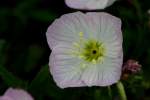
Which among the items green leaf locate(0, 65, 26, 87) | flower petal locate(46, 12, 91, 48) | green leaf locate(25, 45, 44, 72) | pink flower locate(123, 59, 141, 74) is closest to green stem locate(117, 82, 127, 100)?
pink flower locate(123, 59, 141, 74)

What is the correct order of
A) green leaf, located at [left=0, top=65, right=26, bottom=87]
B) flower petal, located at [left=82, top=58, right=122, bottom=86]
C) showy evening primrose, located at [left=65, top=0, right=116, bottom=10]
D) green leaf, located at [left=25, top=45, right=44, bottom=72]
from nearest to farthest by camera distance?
flower petal, located at [left=82, top=58, right=122, bottom=86] < showy evening primrose, located at [left=65, top=0, right=116, bottom=10] < green leaf, located at [left=0, top=65, right=26, bottom=87] < green leaf, located at [left=25, top=45, right=44, bottom=72]

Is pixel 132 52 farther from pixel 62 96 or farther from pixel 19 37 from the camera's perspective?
pixel 19 37

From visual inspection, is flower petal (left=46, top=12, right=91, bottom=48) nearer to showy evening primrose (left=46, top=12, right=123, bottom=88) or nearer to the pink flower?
showy evening primrose (left=46, top=12, right=123, bottom=88)

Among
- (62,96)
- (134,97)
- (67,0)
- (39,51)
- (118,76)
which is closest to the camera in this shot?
(118,76)

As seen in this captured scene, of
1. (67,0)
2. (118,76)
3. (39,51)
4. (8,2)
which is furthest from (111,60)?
(8,2)

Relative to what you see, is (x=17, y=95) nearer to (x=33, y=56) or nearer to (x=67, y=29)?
(x=67, y=29)

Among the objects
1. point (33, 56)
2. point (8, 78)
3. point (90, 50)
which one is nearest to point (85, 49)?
point (90, 50)

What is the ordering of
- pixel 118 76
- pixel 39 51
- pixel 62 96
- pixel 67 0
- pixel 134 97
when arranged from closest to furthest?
pixel 118 76, pixel 67 0, pixel 62 96, pixel 134 97, pixel 39 51

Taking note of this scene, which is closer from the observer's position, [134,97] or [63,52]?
[63,52]
